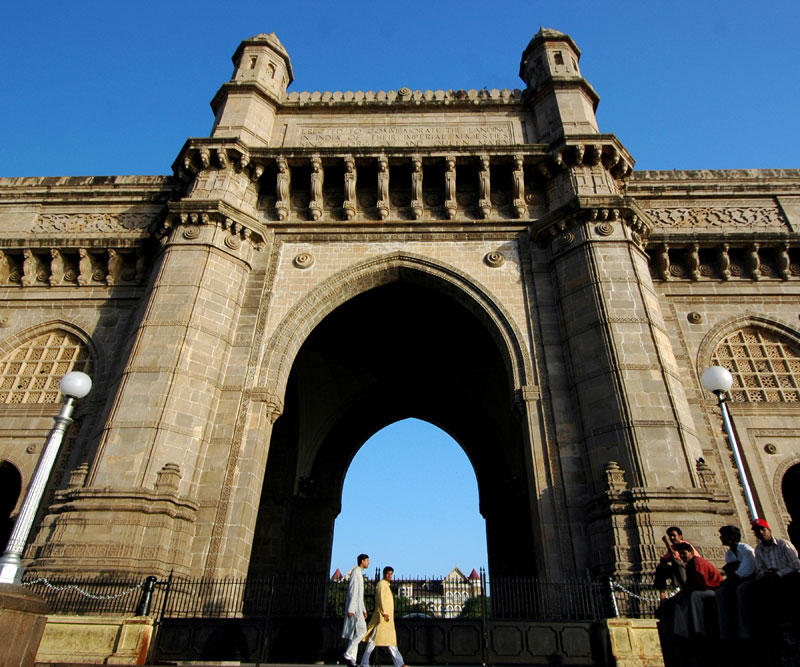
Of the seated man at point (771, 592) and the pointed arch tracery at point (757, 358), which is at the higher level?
the pointed arch tracery at point (757, 358)

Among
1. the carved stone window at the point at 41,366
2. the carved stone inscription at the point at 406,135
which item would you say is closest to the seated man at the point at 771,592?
the carved stone inscription at the point at 406,135

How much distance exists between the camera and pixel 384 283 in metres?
13.7

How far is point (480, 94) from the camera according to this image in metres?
16.4

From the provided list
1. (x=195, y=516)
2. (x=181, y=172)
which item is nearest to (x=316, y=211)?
(x=181, y=172)

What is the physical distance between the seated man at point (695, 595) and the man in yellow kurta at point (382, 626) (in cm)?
319

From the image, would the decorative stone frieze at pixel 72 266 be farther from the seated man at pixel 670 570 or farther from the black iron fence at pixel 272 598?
the seated man at pixel 670 570

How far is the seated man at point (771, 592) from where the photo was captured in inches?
169

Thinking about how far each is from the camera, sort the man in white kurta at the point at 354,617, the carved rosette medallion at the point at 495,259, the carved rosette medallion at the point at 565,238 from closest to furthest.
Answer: the man in white kurta at the point at 354,617, the carved rosette medallion at the point at 565,238, the carved rosette medallion at the point at 495,259

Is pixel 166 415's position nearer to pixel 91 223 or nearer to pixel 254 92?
pixel 91 223

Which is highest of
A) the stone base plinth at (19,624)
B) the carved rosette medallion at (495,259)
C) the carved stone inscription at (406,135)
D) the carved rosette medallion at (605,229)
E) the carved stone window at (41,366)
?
the carved stone inscription at (406,135)

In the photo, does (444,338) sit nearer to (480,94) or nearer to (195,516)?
Result: (480,94)

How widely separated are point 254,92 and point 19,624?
46.7 feet

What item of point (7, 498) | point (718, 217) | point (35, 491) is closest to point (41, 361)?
point (7, 498)

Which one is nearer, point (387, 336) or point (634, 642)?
point (634, 642)
